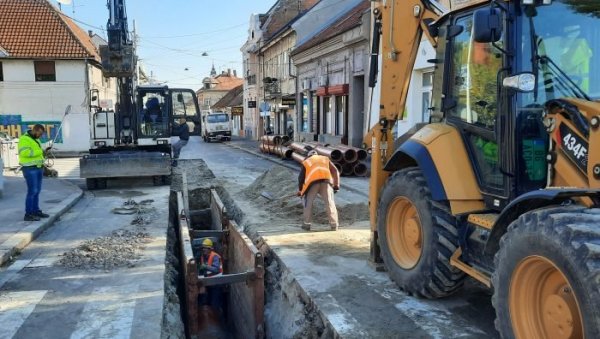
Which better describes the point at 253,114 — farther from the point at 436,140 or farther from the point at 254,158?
the point at 436,140

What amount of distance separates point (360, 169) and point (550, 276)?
13.4 metres

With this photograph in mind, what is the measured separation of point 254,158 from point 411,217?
67.0ft

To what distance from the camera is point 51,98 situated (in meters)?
28.5

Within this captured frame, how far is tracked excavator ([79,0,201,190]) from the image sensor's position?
46.6 ft

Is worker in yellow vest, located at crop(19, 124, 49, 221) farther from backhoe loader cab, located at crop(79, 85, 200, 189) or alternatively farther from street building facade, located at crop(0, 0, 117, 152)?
street building facade, located at crop(0, 0, 117, 152)

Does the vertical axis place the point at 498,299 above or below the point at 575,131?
below

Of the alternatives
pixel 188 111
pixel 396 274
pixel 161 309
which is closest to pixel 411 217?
pixel 396 274

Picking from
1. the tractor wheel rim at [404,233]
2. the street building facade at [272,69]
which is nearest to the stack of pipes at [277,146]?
the street building facade at [272,69]

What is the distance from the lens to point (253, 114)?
154 feet

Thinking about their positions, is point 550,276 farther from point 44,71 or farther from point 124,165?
point 44,71

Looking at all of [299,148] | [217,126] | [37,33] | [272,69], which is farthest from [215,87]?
[299,148]

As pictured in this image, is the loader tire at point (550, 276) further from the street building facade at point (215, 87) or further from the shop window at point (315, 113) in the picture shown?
the street building facade at point (215, 87)

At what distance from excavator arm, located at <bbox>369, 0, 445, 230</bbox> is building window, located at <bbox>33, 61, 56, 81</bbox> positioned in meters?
26.5

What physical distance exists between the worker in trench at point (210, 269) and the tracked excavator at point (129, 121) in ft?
20.3
